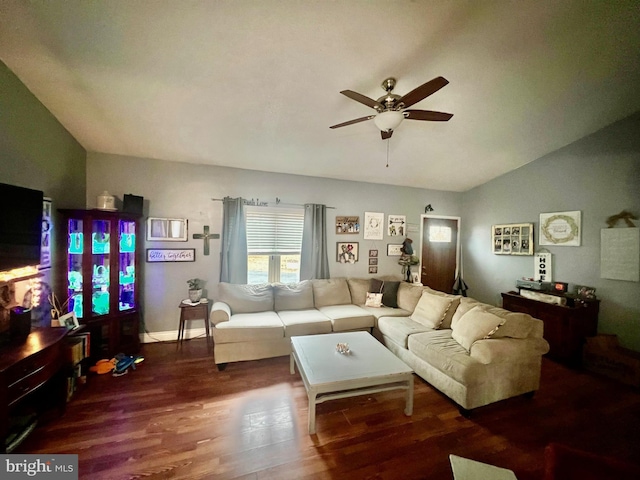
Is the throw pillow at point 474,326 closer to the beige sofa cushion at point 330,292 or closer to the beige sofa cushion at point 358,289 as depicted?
the beige sofa cushion at point 358,289

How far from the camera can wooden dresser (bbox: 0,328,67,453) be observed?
4.75ft

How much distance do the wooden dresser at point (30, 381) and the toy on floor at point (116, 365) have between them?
61 cm

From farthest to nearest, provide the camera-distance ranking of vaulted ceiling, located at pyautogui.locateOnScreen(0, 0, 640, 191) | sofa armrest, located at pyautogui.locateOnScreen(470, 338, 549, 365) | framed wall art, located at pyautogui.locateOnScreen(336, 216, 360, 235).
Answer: framed wall art, located at pyautogui.locateOnScreen(336, 216, 360, 235) < sofa armrest, located at pyautogui.locateOnScreen(470, 338, 549, 365) < vaulted ceiling, located at pyautogui.locateOnScreen(0, 0, 640, 191)

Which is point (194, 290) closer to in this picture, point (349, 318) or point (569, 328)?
point (349, 318)

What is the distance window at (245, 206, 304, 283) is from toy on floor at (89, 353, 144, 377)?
1648 mm

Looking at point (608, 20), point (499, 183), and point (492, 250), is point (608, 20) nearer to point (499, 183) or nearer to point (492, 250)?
point (499, 183)

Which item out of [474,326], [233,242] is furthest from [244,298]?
[474,326]

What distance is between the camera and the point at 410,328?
285 cm

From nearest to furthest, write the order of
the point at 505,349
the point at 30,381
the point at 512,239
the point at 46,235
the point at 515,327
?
the point at 30,381
the point at 505,349
the point at 515,327
the point at 46,235
the point at 512,239

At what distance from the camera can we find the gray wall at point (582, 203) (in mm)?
2855

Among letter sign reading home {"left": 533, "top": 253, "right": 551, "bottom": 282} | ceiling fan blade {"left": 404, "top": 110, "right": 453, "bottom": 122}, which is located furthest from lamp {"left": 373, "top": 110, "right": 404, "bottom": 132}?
letter sign reading home {"left": 533, "top": 253, "right": 551, "bottom": 282}

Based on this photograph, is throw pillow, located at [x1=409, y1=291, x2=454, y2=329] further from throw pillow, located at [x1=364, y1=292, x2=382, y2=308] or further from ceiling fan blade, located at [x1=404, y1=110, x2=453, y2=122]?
ceiling fan blade, located at [x1=404, y1=110, x2=453, y2=122]

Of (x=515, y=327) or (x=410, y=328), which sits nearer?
(x=515, y=327)

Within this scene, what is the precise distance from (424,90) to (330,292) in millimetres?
2878
